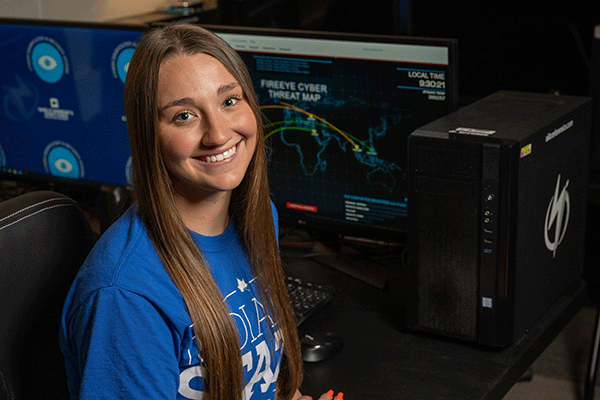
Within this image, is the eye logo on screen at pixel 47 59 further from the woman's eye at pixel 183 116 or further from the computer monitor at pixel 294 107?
the woman's eye at pixel 183 116

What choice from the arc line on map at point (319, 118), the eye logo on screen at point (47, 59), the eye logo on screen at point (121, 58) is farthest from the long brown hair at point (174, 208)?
the eye logo on screen at point (47, 59)

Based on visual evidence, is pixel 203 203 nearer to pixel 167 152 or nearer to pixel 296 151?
pixel 167 152

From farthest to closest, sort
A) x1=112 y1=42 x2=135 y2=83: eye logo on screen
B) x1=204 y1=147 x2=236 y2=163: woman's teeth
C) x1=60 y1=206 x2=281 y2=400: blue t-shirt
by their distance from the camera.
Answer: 1. x1=112 y1=42 x2=135 y2=83: eye logo on screen
2. x1=204 y1=147 x2=236 y2=163: woman's teeth
3. x1=60 y1=206 x2=281 y2=400: blue t-shirt

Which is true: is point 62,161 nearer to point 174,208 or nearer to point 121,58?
→ point 121,58

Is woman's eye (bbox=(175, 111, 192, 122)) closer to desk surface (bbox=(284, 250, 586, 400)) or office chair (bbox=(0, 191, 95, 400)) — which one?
office chair (bbox=(0, 191, 95, 400))

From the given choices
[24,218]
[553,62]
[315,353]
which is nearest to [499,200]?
[315,353]

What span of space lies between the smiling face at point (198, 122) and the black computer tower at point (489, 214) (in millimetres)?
350

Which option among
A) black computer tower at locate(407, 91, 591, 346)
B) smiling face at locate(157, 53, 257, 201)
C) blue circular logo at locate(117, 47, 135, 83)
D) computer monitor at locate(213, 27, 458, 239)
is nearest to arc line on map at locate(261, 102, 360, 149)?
computer monitor at locate(213, 27, 458, 239)

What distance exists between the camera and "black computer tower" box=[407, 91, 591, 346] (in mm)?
1120

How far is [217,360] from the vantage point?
93 centimetres

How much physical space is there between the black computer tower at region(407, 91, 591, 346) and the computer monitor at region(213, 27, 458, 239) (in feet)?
0.41

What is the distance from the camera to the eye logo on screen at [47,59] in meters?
1.69

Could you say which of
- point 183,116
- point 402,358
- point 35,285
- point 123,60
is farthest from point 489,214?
point 123,60

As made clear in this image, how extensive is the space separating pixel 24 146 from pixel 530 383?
5.32 ft
